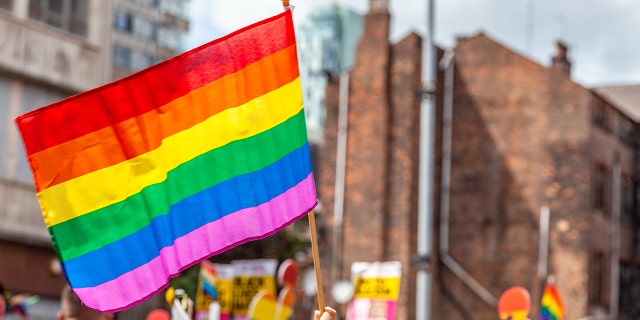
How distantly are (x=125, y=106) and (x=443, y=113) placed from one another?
3232 centimetres

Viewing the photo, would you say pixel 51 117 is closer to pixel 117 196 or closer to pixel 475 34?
pixel 117 196

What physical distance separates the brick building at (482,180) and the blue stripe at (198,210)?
29.1 metres

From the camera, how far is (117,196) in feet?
28.5

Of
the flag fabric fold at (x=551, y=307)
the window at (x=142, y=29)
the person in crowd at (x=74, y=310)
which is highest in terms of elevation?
→ the person in crowd at (x=74, y=310)

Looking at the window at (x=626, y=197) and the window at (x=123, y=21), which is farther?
the window at (x=123, y=21)

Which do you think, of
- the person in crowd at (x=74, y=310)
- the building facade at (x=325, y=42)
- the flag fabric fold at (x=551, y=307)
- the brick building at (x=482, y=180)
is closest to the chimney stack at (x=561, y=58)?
the brick building at (x=482, y=180)

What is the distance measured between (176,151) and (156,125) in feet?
0.69

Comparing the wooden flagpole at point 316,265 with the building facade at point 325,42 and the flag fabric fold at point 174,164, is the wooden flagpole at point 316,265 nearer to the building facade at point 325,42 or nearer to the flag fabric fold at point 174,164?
the flag fabric fold at point 174,164

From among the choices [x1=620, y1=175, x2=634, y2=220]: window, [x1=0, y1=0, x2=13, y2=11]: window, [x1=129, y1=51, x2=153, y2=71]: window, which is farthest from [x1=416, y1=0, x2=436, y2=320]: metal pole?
[x1=129, y1=51, x2=153, y2=71]: window

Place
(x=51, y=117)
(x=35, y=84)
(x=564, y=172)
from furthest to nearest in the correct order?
(x=564, y=172), (x=35, y=84), (x=51, y=117)

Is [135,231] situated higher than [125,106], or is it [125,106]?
[125,106]

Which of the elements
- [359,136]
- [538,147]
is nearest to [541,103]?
[538,147]

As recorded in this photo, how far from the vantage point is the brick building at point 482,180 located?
3862 cm

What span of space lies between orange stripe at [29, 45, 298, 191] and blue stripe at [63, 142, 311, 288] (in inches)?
17.2
